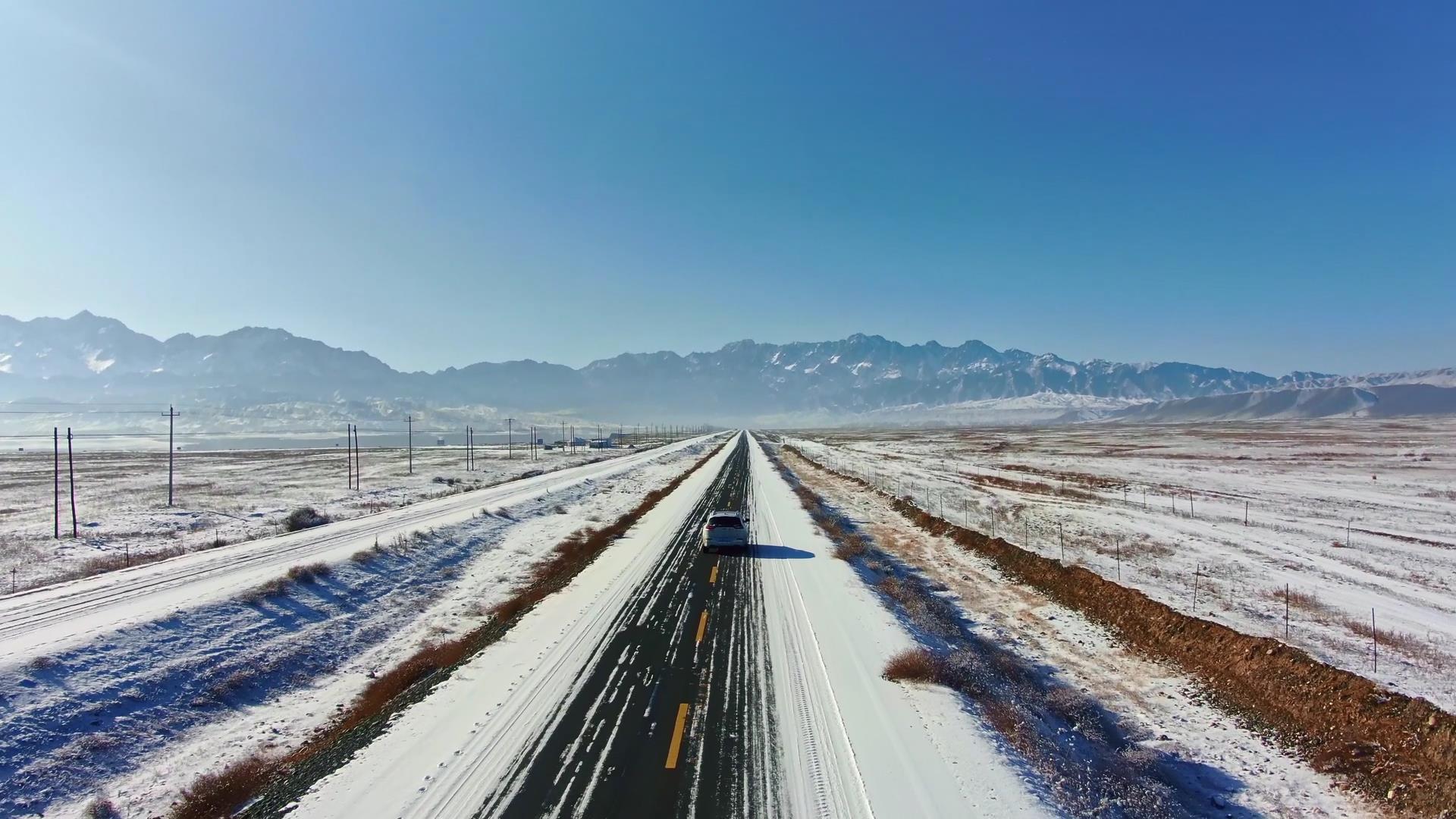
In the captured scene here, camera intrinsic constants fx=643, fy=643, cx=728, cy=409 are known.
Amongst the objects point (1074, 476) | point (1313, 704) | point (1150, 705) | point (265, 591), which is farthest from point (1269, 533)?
point (265, 591)

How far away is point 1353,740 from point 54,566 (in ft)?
116

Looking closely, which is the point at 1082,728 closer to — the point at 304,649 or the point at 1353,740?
the point at 1353,740

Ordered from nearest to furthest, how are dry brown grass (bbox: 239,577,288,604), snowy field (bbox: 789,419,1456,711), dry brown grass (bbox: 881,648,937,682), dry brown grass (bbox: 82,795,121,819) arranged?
dry brown grass (bbox: 82,795,121,819)
dry brown grass (bbox: 881,648,937,682)
snowy field (bbox: 789,419,1456,711)
dry brown grass (bbox: 239,577,288,604)

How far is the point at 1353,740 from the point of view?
31.4 ft

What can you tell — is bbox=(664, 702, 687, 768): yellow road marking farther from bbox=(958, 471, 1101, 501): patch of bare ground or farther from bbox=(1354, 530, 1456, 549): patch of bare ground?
bbox=(958, 471, 1101, 501): patch of bare ground

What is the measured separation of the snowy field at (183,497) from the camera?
2598 centimetres

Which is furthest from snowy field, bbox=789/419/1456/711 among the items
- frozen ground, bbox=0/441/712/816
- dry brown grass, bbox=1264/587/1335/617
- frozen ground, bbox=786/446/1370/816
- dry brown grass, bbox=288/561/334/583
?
dry brown grass, bbox=288/561/334/583

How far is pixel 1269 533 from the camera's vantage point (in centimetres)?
2761

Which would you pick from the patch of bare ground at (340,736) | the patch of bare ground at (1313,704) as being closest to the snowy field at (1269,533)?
the patch of bare ground at (1313,704)

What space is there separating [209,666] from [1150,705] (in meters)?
18.1

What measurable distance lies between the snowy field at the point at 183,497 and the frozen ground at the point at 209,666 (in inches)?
237

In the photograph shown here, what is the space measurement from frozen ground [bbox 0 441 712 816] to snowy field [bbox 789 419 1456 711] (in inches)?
775

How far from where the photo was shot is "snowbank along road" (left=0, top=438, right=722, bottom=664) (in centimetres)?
1423

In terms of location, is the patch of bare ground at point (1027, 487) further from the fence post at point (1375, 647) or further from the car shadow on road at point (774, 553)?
the fence post at point (1375, 647)
